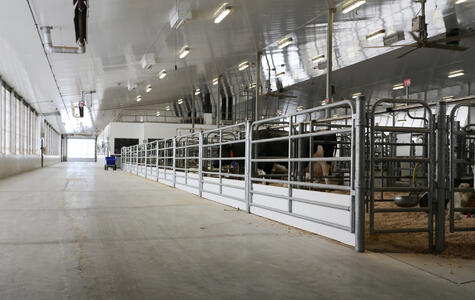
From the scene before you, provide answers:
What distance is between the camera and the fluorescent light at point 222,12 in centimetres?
1094

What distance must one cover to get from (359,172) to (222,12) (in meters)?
8.68

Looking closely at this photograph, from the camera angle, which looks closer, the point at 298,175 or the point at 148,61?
the point at 298,175

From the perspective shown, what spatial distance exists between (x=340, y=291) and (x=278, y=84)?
21172 millimetres

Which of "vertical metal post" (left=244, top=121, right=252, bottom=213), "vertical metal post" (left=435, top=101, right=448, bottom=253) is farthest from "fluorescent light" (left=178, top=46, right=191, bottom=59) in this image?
"vertical metal post" (left=435, top=101, right=448, bottom=253)

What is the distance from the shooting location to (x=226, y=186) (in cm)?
722

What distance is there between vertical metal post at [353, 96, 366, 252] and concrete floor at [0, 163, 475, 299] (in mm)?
244

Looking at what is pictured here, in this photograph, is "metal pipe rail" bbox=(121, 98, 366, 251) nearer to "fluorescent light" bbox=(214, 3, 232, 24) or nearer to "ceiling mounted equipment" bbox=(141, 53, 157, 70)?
"fluorescent light" bbox=(214, 3, 232, 24)

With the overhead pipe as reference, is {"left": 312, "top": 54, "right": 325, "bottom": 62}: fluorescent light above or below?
above

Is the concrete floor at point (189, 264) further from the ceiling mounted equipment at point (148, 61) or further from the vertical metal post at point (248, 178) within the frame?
the ceiling mounted equipment at point (148, 61)

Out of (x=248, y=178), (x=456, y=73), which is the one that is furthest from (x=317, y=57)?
(x=248, y=178)

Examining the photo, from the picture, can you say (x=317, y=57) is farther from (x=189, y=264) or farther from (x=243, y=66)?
(x=189, y=264)

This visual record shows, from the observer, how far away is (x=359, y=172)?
3.70 m

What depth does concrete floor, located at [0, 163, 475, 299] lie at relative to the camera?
2.46m

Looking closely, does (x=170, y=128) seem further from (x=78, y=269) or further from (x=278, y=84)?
(x=78, y=269)
